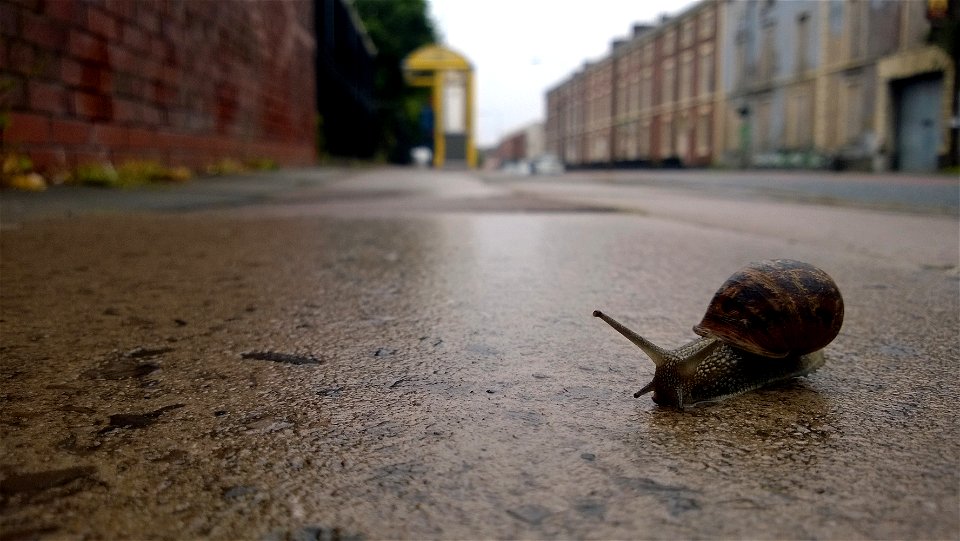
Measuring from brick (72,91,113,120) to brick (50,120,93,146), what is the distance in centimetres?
8

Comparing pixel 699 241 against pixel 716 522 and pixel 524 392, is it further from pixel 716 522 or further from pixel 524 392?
pixel 716 522

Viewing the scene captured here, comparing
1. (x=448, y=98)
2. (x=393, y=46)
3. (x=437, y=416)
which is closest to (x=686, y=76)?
(x=448, y=98)

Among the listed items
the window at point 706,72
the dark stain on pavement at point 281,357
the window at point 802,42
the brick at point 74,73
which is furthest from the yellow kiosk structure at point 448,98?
the dark stain on pavement at point 281,357

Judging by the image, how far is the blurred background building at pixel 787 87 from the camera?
17.5 metres

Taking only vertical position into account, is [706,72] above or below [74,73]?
above

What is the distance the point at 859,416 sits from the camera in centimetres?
85

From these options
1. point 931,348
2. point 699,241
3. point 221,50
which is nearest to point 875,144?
point 221,50

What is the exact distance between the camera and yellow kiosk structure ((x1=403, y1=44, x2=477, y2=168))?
89.6 feet

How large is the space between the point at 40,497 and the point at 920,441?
2.78 ft

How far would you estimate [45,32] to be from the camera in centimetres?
484

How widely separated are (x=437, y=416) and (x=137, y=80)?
6.56 meters

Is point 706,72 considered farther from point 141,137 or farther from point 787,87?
point 141,137

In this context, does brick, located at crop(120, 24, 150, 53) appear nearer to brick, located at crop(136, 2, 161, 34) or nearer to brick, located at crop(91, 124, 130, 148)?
brick, located at crop(136, 2, 161, 34)

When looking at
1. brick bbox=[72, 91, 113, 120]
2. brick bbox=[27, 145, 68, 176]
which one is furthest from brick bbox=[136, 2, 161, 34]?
brick bbox=[27, 145, 68, 176]
